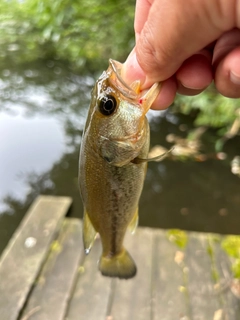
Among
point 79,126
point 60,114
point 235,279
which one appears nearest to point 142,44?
point 235,279

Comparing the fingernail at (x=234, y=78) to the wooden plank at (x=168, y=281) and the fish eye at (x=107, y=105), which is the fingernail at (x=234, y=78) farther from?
the wooden plank at (x=168, y=281)

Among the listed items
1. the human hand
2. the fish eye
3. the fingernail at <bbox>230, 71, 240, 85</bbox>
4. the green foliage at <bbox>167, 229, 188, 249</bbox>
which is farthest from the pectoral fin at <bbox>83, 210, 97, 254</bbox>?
the green foliage at <bbox>167, 229, 188, 249</bbox>

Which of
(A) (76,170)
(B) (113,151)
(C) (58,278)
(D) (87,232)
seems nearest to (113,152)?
(B) (113,151)

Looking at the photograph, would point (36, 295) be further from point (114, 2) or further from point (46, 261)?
point (114, 2)

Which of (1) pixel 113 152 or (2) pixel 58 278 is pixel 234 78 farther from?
(2) pixel 58 278

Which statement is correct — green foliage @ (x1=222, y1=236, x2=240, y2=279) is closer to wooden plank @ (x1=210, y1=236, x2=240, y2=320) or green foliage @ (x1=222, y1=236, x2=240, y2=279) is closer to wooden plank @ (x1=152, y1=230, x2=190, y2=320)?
wooden plank @ (x1=210, y1=236, x2=240, y2=320)

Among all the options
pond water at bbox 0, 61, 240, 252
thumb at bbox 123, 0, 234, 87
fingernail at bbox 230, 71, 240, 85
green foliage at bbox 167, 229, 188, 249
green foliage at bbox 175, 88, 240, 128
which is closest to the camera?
thumb at bbox 123, 0, 234, 87

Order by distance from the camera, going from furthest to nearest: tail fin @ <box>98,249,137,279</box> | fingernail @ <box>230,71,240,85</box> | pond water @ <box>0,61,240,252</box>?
pond water @ <box>0,61,240,252</box>
tail fin @ <box>98,249,137,279</box>
fingernail @ <box>230,71,240,85</box>
